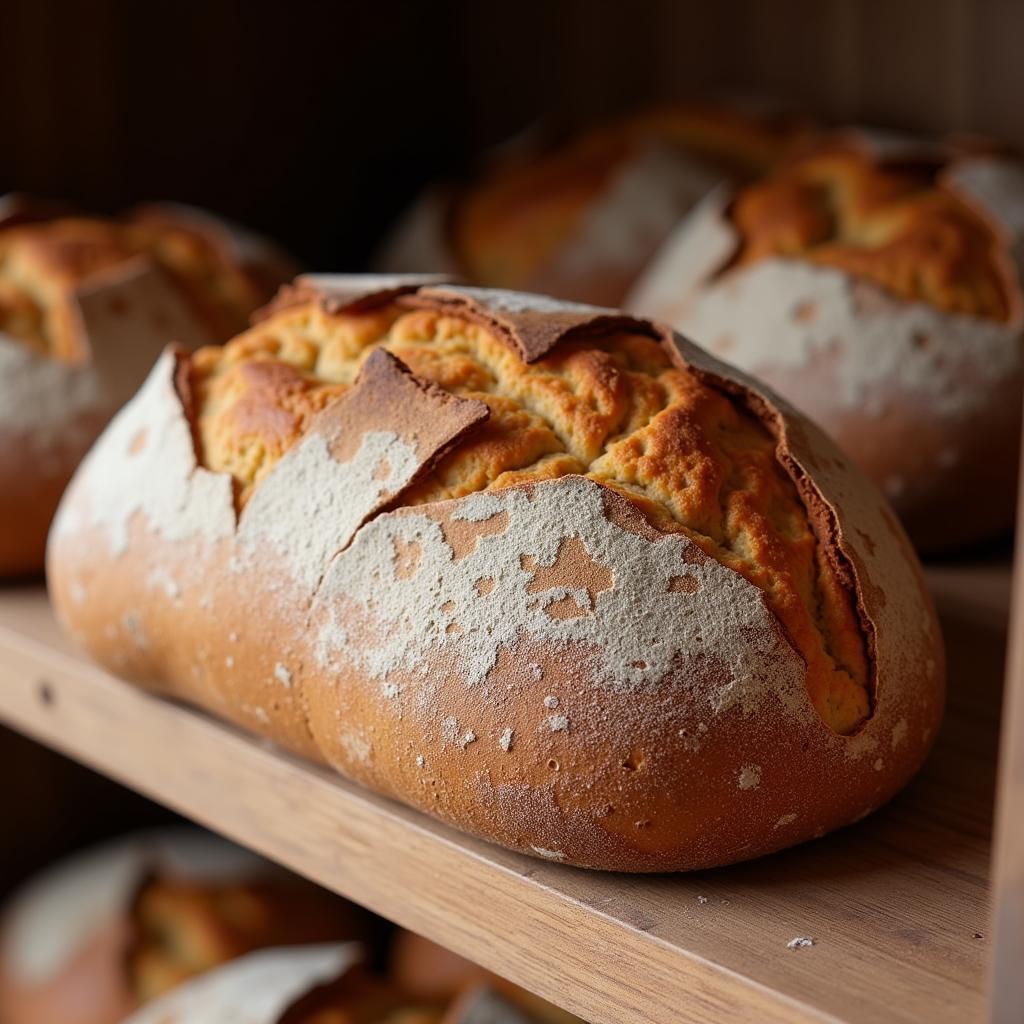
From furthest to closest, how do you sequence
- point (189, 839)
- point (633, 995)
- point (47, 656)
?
1. point (189, 839)
2. point (47, 656)
3. point (633, 995)

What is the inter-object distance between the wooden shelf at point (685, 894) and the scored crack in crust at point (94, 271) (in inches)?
12.8

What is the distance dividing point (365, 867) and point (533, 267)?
686 mm

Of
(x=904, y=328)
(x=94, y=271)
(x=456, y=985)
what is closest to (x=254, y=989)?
(x=456, y=985)

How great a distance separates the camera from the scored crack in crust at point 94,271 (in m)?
0.99

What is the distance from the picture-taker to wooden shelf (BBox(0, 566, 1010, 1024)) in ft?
1.72

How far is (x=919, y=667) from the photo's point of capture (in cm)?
63

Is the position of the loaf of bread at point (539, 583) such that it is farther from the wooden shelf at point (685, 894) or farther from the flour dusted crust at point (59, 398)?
the flour dusted crust at point (59, 398)

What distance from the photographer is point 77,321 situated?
3.21 feet

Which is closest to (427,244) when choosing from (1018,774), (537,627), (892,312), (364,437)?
(892,312)

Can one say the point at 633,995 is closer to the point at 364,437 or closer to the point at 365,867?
the point at 365,867

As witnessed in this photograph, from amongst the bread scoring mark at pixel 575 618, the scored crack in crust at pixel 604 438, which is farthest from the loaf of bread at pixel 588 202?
the bread scoring mark at pixel 575 618

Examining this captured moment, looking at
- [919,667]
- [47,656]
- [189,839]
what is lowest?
[189,839]

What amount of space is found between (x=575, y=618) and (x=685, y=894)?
128mm

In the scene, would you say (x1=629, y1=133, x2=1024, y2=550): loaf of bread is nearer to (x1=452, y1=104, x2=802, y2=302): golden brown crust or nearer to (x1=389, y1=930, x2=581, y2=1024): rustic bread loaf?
(x1=452, y1=104, x2=802, y2=302): golden brown crust
